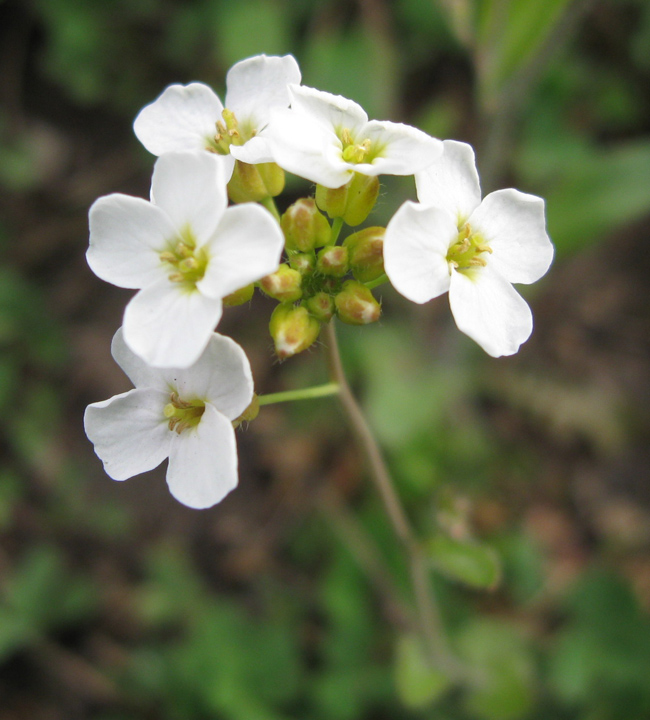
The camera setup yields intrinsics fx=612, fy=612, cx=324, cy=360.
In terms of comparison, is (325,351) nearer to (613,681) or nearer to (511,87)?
(511,87)

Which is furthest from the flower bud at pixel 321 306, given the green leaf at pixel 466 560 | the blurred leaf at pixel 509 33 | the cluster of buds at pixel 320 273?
the blurred leaf at pixel 509 33

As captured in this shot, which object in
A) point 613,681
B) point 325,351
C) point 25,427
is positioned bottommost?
point 613,681

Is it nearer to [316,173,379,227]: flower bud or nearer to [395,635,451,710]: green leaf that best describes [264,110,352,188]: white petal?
[316,173,379,227]: flower bud

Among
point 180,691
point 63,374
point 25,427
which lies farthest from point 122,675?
point 63,374

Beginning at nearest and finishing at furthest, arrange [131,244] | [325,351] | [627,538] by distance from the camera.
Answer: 1. [131,244]
2. [325,351]
3. [627,538]

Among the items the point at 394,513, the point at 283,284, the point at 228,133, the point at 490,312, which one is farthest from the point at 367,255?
the point at 394,513

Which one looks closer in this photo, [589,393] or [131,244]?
[131,244]

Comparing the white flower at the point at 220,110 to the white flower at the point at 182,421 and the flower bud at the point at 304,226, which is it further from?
the white flower at the point at 182,421

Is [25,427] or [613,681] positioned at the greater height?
[25,427]

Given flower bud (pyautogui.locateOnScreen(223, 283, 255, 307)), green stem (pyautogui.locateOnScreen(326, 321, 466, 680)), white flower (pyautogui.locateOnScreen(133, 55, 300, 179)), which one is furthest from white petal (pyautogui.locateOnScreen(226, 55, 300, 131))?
green stem (pyautogui.locateOnScreen(326, 321, 466, 680))
